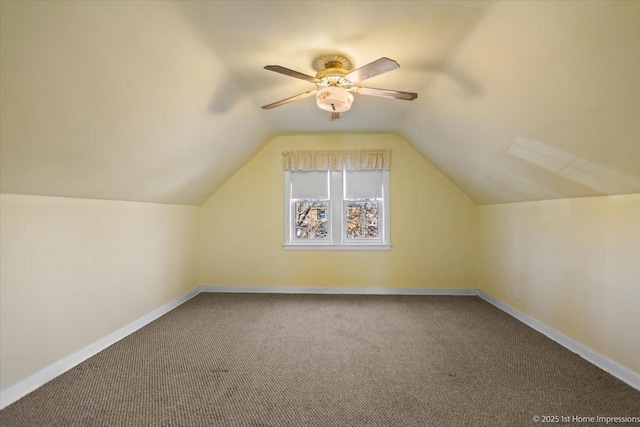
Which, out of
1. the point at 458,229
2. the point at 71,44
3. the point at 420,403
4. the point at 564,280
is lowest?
the point at 420,403

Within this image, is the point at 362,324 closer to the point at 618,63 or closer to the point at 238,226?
the point at 238,226

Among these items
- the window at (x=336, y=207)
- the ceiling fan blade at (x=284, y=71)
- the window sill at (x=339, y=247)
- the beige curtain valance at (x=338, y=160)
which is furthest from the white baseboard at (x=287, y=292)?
the ceiling fan blade at (x=284, y=71)

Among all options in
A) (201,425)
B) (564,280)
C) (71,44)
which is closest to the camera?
(71,44)

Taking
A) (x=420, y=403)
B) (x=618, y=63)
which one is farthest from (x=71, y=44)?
(x=420, y=403)

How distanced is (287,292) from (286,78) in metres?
3.16

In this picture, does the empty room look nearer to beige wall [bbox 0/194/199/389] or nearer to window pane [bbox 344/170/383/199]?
beige wall [bbox 0/194/199/389]

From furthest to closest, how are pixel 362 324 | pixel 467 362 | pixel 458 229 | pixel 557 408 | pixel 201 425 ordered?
pixel 458 229
pixel 362 324
pixel 467 362
pixel 557 408
pixel 201 425

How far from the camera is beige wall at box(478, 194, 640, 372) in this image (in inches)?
92.2

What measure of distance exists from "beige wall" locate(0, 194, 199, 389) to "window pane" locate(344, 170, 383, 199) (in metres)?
2.67

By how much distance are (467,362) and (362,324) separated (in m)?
1.18

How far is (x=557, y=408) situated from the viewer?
6.70 ft

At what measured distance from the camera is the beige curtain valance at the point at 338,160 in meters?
4.78

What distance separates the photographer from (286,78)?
9.20ft

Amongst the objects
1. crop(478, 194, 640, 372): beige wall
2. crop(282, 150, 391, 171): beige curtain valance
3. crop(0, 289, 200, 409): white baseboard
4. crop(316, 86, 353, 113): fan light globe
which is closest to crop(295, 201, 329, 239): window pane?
crop(282, 150, 391, 171): beige curtain valance
